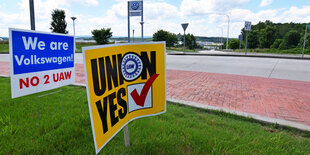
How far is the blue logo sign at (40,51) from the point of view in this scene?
105 inches

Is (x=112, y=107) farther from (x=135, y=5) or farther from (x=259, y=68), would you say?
(x=135, y=5)

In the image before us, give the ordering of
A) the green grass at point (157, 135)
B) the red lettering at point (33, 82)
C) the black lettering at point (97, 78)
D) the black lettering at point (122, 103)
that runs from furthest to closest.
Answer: the red lettering at point (33, 82), the green grass at point (157, 135), the black lettering at point (122, 103), the black lettering at point (97, 78)

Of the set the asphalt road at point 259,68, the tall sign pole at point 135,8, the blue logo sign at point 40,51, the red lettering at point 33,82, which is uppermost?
the tall sign pole at point 135,8

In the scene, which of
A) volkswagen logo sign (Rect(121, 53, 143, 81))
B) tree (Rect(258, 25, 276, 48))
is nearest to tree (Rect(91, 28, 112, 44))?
volkswagen logo sign (Rect(121, 53, 143, 81))

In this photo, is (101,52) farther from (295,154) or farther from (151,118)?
(295,154)

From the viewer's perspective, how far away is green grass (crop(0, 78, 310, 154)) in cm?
258

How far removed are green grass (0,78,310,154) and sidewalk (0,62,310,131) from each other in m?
0.48

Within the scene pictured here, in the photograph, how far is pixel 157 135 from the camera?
2975 millimetres

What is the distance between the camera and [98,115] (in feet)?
6.35

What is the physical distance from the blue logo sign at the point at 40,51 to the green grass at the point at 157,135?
0.97 meters

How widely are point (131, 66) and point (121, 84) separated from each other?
260 mm

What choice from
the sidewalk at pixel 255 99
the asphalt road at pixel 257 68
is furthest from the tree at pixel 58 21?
the sidewalk at pixel 255 99

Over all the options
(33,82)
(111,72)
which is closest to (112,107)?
(111,72)

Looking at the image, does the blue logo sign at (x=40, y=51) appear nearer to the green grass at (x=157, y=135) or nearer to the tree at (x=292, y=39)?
the green grass at (x=157, y=135)
